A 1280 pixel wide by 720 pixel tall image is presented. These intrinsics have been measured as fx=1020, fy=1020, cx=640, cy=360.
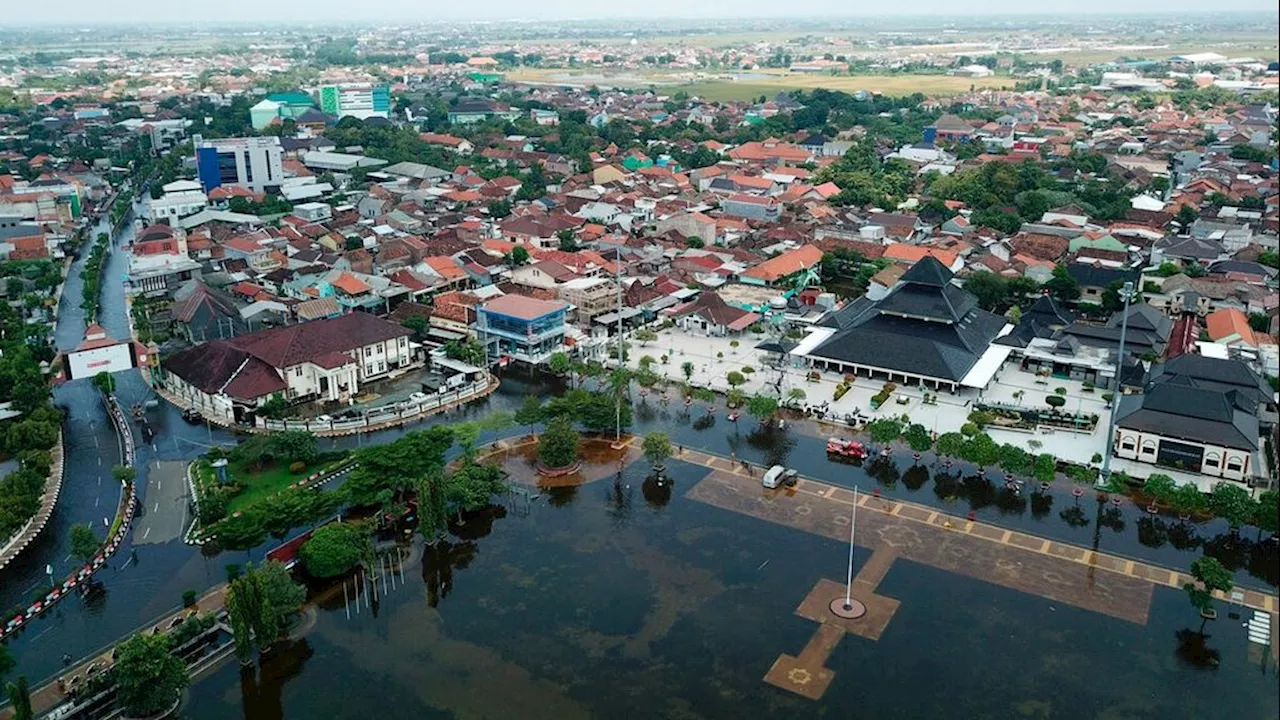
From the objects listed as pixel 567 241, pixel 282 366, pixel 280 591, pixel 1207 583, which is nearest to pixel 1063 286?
pixel 567 241

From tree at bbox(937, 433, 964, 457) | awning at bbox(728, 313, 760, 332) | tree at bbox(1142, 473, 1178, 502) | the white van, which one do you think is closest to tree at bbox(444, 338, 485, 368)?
awning at bbox(728, 313, 760, 332)

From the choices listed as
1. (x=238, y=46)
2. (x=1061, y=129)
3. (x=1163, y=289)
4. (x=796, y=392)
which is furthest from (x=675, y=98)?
(x=238, y=46)

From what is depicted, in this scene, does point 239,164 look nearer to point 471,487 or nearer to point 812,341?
point 812,341

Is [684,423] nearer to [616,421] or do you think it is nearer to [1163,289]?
[616,421]

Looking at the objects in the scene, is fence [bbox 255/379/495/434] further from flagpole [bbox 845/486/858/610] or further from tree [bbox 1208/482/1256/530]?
tree [bbox 1208/482/1256/530]

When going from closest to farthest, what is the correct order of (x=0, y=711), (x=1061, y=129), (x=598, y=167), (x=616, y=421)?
(x=0, y=711) < (x=616, y=421) < (x=598, y=167) < (x=1061, y=129)
